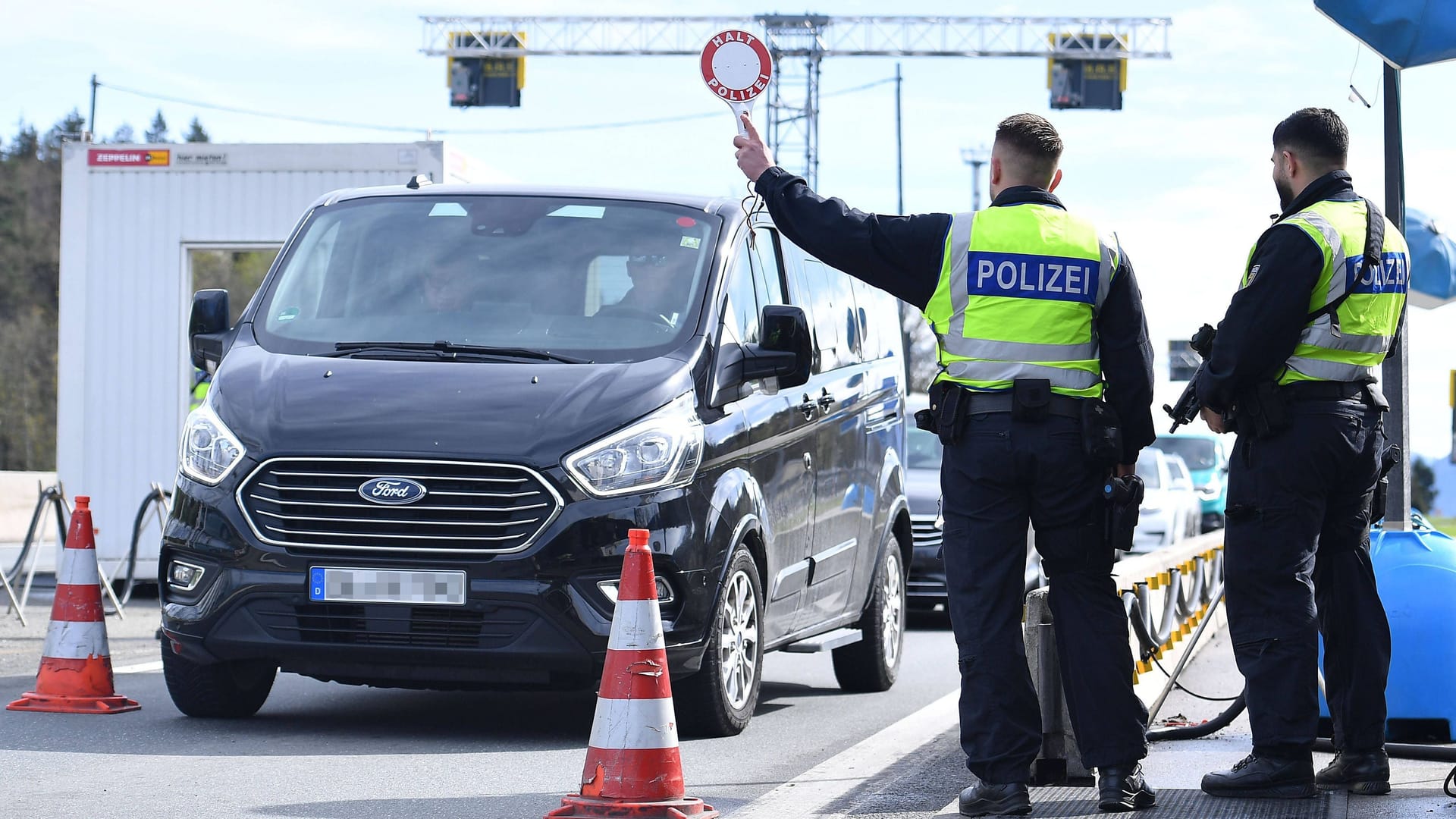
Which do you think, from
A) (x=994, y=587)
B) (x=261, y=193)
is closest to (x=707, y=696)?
(x=994, y=587)

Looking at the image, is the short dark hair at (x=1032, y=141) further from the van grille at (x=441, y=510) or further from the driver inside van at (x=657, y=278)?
the driver inside van at (x=657, y=278)

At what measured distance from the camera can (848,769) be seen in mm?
6367

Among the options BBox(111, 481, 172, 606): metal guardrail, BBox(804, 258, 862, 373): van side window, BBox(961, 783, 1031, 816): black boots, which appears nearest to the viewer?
BBox(961, 783, 1031, 816): black boots

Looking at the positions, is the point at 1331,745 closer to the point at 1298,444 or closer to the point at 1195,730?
the point at 1195,730

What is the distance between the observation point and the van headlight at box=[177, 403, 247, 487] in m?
6.83

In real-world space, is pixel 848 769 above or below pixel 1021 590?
below

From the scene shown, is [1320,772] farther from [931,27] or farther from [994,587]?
[931,27]

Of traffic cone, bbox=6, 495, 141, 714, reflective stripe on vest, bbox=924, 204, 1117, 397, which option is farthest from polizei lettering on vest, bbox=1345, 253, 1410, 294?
traffic cone, bbox=6, 495, 141, 714

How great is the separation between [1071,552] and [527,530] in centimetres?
214

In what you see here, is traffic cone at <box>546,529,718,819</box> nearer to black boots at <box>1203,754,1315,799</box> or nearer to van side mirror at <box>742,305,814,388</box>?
black boots at <box>1203,754,1315,799</box>

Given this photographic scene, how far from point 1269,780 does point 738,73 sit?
4.17 meters

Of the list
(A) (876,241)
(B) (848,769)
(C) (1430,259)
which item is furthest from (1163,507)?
(A) (876,241)

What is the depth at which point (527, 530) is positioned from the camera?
657cm

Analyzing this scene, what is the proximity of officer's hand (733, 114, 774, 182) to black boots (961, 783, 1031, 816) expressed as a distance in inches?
71.8
